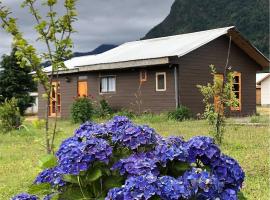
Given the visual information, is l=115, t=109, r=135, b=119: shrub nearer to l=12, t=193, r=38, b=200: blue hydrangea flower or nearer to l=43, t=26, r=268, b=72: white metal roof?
l=43, t=26, r=268, b=72: white metal roof

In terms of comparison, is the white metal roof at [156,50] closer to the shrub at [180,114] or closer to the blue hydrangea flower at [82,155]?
the shrub at [180,114]

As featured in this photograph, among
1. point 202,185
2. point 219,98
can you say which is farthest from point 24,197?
point 219,98

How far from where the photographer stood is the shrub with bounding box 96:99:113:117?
23.1 meters

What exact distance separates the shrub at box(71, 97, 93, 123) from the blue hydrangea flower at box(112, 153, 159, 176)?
58.1ft

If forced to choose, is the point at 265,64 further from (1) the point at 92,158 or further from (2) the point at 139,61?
(1) the point at 92,158

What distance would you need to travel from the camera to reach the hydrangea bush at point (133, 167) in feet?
10.5

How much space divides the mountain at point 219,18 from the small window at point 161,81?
4229cm

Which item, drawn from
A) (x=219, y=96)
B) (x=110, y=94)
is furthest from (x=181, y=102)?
(x=219, y=96)

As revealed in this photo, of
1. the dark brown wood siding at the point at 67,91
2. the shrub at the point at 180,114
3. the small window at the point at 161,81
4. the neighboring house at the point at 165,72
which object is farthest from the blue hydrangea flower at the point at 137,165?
the dark brown wood siding at the point at 67,91

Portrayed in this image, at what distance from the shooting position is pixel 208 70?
78.5 ft

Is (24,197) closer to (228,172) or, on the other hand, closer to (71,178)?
(71,178)

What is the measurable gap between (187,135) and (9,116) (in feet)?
21.1

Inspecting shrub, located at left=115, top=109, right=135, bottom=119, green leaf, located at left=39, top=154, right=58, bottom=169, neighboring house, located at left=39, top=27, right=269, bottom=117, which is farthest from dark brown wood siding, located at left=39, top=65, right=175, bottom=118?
green leaf, located at left=39, top=154, right=58, bottom=169

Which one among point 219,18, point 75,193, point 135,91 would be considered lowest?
point 75,193
